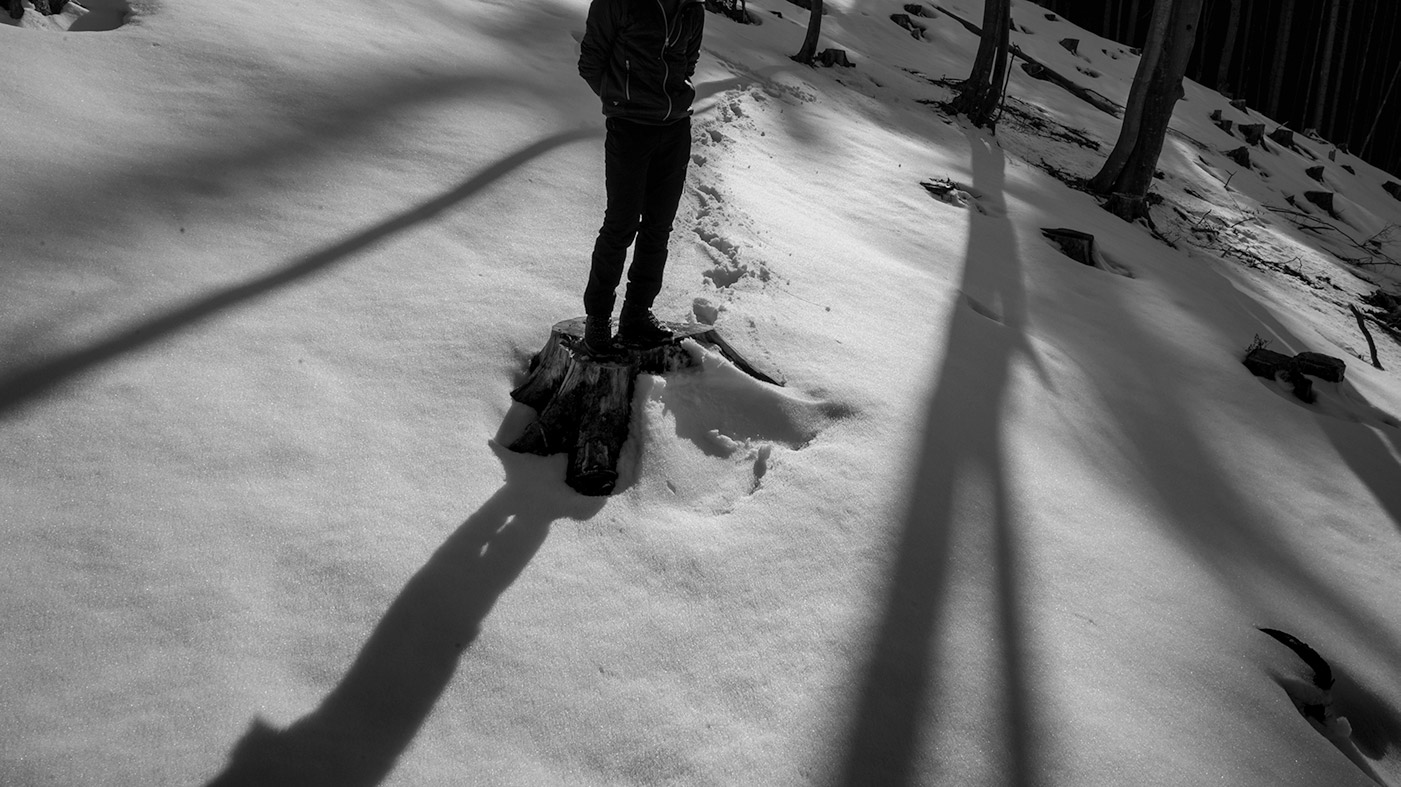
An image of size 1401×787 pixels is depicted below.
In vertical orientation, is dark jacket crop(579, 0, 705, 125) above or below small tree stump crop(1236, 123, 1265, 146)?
below

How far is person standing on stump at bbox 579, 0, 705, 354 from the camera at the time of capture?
252 cm

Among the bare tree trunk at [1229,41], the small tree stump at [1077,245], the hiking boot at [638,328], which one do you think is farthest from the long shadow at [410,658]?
the bare tree trunk at [1229,41]

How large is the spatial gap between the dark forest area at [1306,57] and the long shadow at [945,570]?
19146mm

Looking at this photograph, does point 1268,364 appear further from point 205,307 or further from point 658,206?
point 205,307

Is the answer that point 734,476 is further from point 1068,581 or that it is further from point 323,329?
point 323,329

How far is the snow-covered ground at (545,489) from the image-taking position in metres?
1.92

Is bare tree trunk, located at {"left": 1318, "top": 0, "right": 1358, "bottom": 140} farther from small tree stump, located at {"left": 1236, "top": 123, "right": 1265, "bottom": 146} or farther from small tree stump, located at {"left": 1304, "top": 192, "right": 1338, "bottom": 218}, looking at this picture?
small tree stump, located at {"left": 1304, "top": 192, "right": 1338, "bottom": 218}

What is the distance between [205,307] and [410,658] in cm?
160

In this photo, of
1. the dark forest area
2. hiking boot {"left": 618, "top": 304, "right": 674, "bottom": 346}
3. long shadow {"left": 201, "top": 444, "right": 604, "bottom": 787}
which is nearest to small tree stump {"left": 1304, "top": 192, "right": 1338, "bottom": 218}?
the dark forest area

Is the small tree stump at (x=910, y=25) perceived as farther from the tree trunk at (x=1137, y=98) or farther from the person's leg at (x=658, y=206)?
the person's leg at (x=658, y=206)

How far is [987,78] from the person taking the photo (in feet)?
31.9

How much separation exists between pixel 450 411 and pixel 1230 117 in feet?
55.1

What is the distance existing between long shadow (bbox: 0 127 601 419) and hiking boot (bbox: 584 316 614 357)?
1.15 meters

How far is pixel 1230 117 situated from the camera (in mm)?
14906
